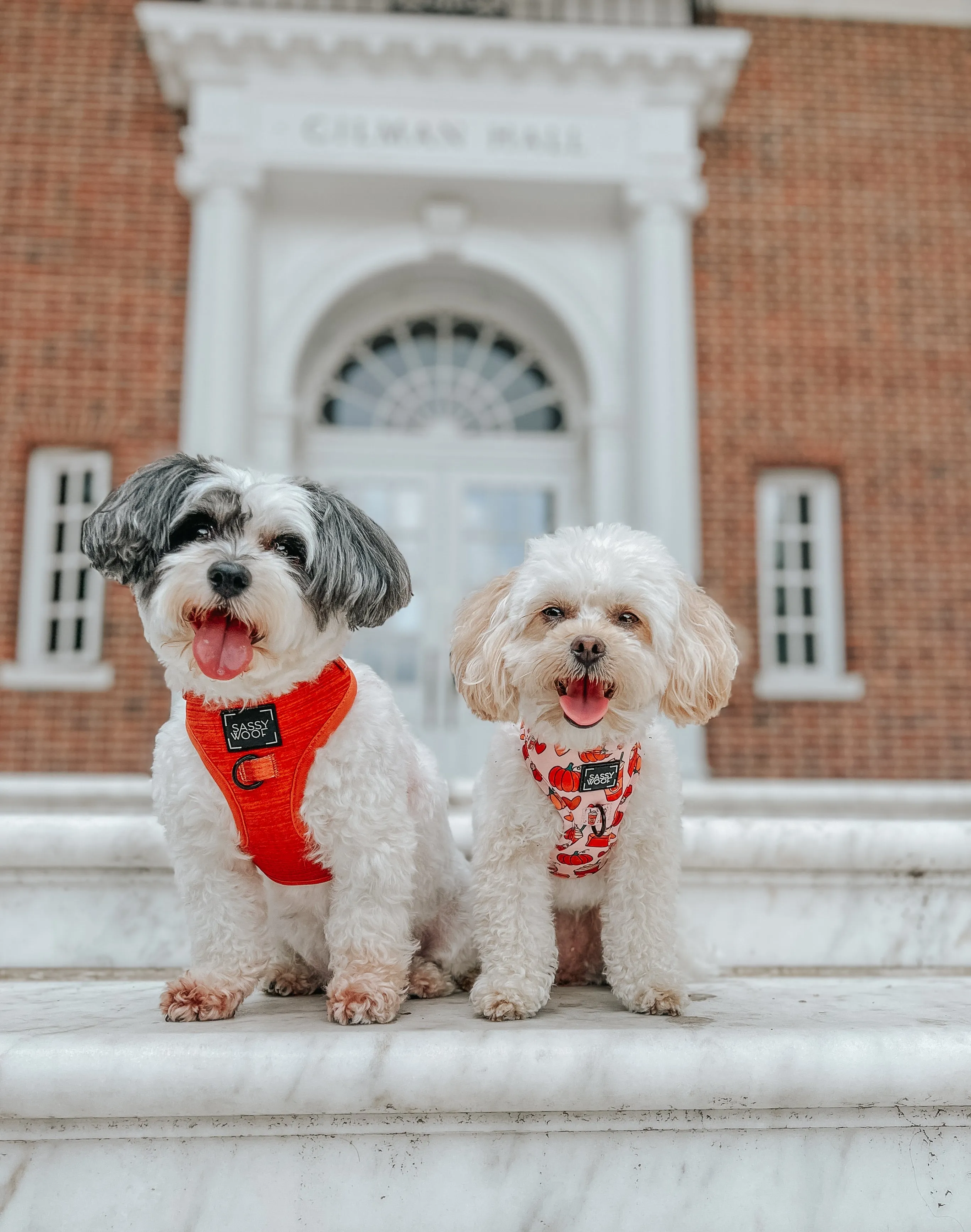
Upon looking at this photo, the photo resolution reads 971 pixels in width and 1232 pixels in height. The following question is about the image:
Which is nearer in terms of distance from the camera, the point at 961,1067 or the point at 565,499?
the point at 961,1067

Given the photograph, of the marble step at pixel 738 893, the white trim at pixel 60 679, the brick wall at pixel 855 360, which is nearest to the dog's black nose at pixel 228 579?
the marble step at pixel 738 893

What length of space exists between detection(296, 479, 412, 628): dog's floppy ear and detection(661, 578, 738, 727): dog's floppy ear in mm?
582

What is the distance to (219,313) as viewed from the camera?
295 inches

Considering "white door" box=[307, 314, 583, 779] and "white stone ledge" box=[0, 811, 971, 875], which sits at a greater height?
"white door" box=[307, 314, 583, 779]

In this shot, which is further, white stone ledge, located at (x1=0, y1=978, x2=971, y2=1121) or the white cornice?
the white cornice

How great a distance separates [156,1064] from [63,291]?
7419mm

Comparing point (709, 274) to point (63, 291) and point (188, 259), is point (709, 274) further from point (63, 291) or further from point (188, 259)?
point (63, 291)

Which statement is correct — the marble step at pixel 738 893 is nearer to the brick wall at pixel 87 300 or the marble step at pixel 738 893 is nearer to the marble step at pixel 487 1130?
the marble step at pixel 487 1130

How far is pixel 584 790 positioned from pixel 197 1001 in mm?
871

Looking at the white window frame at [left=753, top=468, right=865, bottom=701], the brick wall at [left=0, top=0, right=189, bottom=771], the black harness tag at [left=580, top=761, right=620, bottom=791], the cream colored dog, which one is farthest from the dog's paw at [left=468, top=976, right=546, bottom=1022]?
the white window frame at [left=753, top=468, right=865, bottom=701]

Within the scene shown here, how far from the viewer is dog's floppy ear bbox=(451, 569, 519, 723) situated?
7.00 feet

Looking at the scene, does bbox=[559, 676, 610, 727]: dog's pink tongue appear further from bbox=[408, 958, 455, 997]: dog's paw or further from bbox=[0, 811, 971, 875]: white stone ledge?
bbox=[0, 811, 971, 875]: white stone ledge

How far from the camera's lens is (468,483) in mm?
8477

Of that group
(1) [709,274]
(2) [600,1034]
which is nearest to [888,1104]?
(2) [600,1034]
